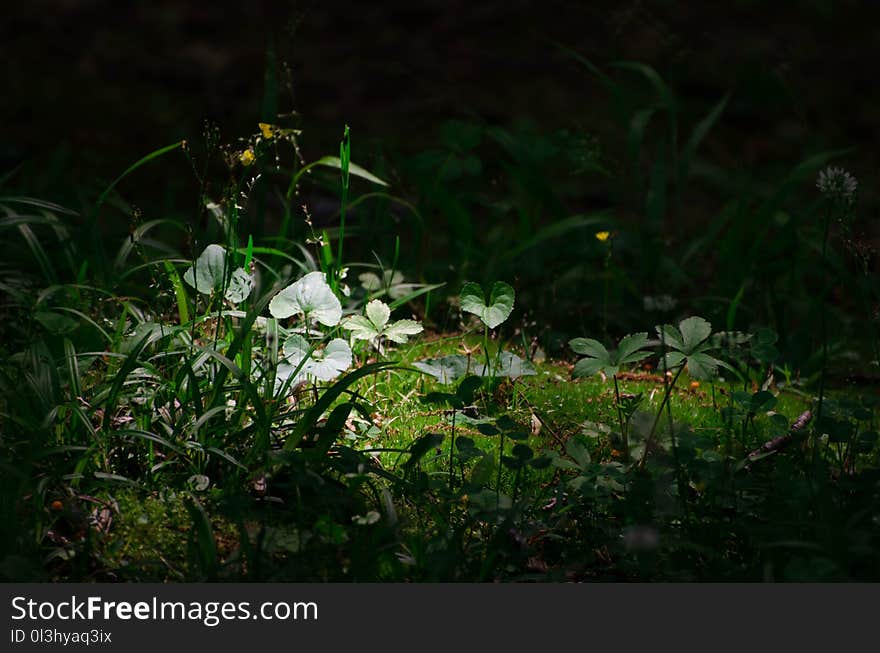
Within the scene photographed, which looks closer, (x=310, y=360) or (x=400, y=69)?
(x=310, y=360)

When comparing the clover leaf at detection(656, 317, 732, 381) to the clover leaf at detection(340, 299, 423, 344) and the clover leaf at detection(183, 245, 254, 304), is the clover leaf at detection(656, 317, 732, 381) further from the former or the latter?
the clover leaf at detection(183, 245, 254, 304)

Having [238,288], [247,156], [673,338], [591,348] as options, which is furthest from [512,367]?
[247,156]

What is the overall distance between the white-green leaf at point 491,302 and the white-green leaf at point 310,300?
0.31 metres

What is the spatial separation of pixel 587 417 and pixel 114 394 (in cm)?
119

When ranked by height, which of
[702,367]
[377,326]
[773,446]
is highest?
[377,326]

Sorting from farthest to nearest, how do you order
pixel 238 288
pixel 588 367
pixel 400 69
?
pixel 400 69 → pixel 238 288 → pixel 588 367

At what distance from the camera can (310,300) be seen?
7.06 feet

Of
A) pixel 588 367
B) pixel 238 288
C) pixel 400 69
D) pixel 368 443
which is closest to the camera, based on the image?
pixel 588 367

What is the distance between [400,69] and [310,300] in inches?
110

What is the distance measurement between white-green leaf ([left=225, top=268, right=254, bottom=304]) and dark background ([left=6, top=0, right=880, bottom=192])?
8.00 feet

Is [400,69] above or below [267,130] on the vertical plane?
above

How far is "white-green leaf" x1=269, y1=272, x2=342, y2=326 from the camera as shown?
2141 mm

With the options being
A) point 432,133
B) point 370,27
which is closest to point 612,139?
point 432,133

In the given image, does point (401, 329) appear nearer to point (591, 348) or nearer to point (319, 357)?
point (319, 357)
